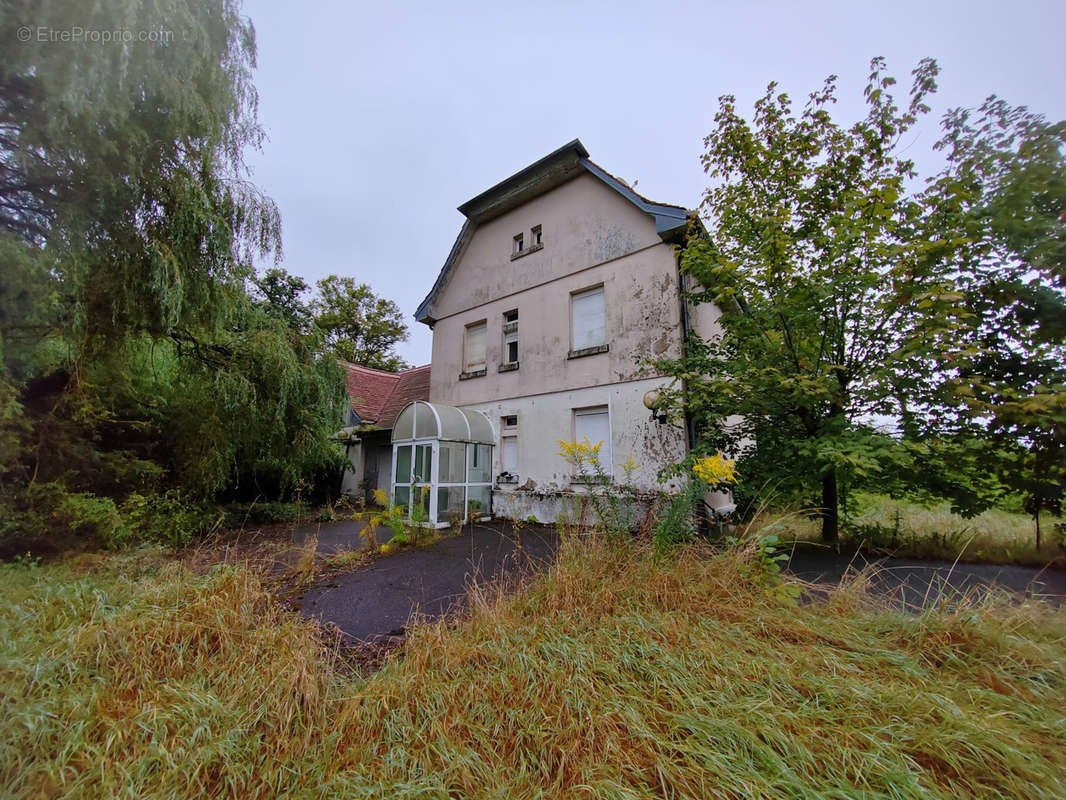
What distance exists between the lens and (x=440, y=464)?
849 cm

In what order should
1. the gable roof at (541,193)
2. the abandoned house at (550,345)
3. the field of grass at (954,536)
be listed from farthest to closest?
the abandoned house at (550,345)
the gable roof at (541,193)
the field of grass at (954,536)

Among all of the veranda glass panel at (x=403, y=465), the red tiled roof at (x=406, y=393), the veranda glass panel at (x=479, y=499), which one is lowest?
the veranda glass panel at (x=479, y=499)

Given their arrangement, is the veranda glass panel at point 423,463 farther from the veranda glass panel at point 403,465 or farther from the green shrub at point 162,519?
the green shrub at point 162,519

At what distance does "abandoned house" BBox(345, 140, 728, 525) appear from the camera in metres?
7.96

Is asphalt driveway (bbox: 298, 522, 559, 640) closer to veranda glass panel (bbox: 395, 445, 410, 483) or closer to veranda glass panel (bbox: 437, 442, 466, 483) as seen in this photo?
veranda glass panel (bbox: 437, 442, 466, 483)

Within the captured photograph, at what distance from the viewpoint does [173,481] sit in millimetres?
7543

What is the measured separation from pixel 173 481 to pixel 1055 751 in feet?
34.8

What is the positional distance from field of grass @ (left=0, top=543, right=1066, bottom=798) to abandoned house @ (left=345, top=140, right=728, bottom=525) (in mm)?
4578

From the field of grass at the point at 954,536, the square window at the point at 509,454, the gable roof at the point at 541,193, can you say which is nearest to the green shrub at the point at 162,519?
the square window at the point at 509,454

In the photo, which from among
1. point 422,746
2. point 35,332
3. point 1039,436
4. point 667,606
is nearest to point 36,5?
point 35,332

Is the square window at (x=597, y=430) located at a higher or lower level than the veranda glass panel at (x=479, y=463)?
higher

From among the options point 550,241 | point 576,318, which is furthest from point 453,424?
point 550,241

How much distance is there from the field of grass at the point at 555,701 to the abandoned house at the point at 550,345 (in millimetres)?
4578

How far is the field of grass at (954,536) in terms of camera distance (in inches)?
191
